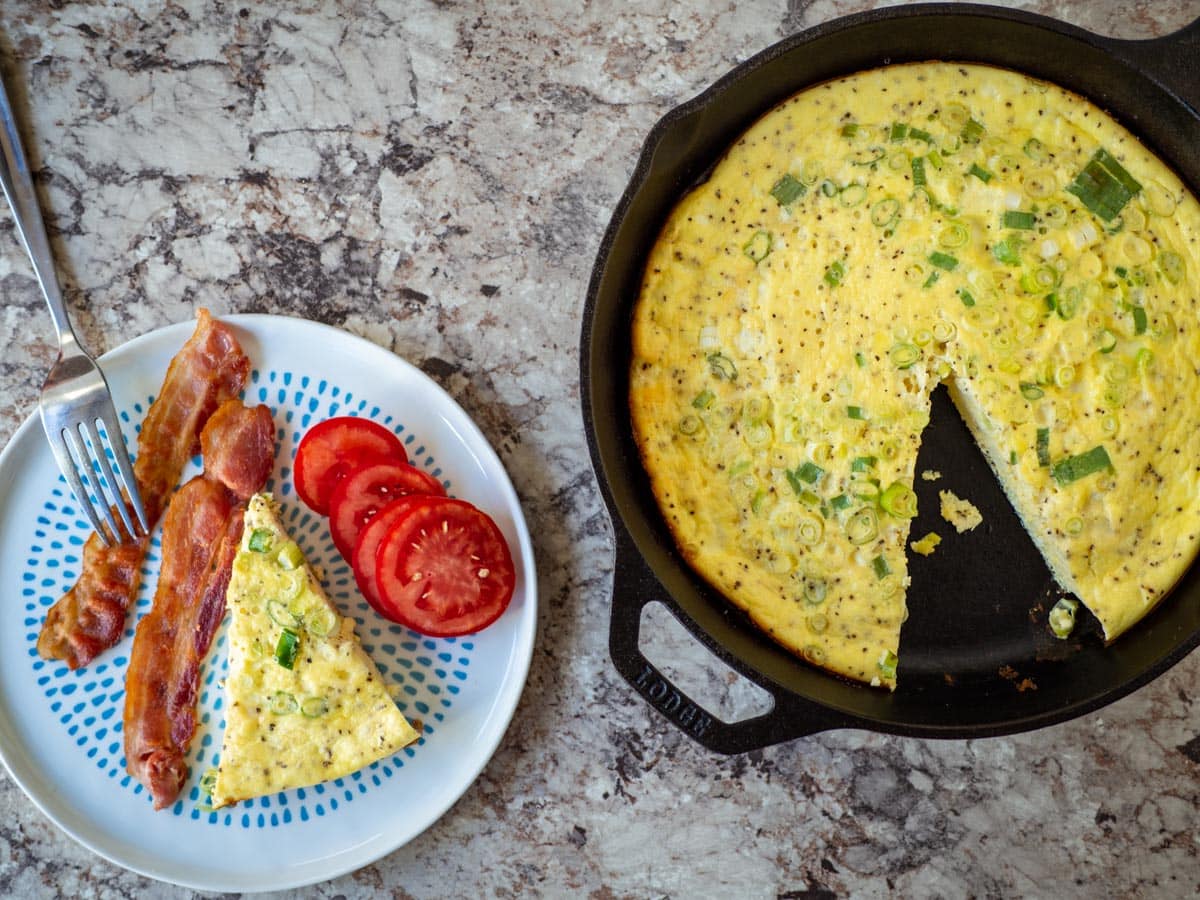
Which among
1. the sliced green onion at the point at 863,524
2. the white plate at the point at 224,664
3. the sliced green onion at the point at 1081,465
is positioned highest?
the sliced green onion at the point at 1081,465

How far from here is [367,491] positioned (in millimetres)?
2623

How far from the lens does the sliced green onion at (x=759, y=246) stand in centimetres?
265

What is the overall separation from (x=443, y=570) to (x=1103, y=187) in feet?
7.44

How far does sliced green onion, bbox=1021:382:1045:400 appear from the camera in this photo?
265cm

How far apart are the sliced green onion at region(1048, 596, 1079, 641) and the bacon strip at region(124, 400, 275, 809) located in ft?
8.36

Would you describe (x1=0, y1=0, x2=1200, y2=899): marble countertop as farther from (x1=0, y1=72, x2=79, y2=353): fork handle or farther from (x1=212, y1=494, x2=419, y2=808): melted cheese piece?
(x1=212, y1=494, x2=419, y2=808): melted cheese piece

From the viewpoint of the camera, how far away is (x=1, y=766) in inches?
116

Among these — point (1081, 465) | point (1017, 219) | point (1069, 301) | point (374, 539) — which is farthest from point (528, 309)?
point (1081, 465)

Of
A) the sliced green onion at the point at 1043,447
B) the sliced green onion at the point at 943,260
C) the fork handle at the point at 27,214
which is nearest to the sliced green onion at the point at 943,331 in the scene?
the sliced green onion at the point at 943,260

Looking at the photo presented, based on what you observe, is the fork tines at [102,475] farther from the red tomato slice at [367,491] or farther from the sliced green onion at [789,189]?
the sliced green onion at [789,189]

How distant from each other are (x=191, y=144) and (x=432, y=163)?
0.81m

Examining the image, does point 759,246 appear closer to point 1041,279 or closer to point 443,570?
point 1041,279

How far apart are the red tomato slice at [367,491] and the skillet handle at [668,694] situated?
67 cm

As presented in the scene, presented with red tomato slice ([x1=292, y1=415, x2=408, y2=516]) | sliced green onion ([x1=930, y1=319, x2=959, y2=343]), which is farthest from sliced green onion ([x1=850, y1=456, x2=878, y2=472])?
red tomato slice ([x1=292, y1=415, x2=408, y2=516])
